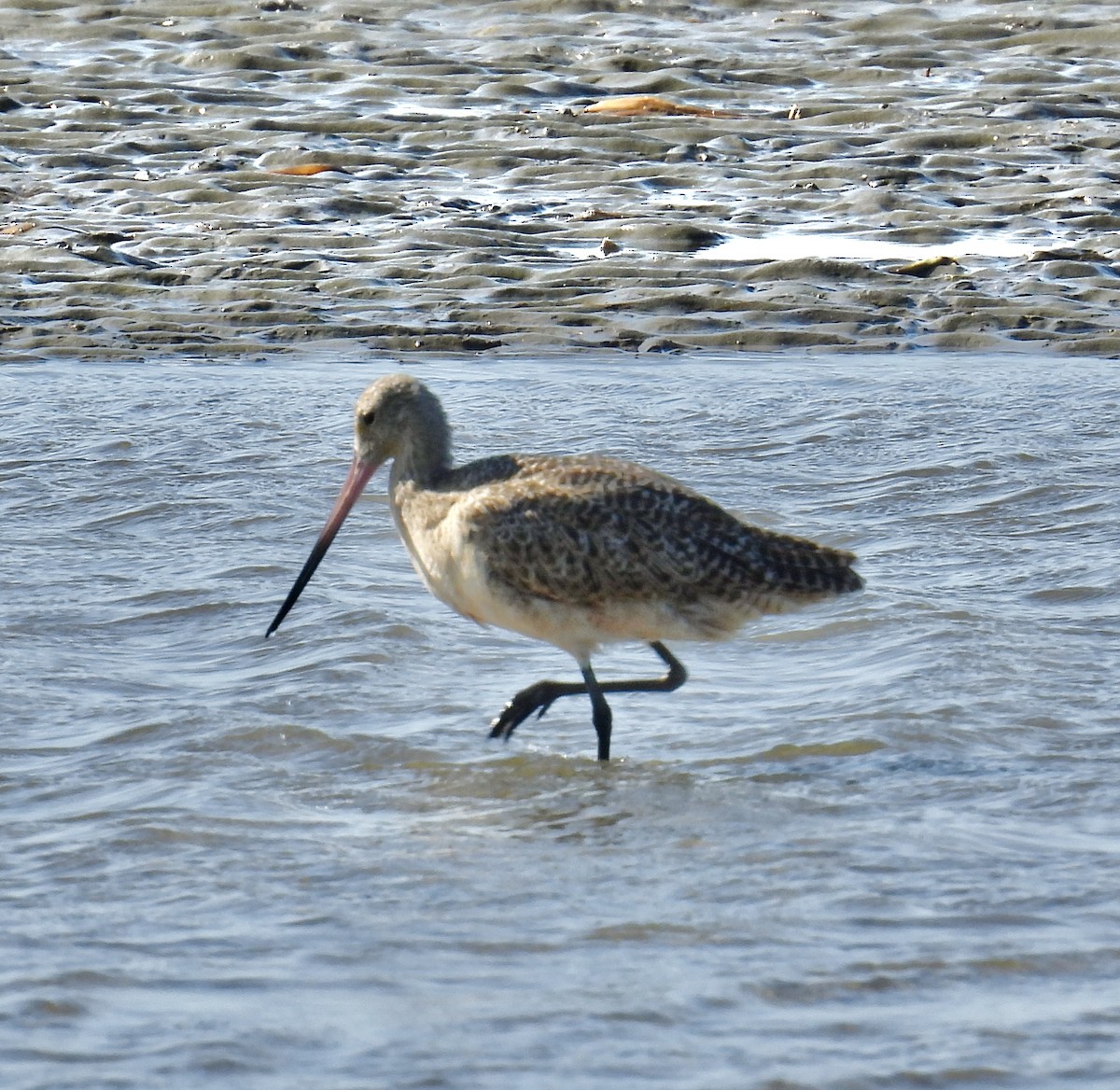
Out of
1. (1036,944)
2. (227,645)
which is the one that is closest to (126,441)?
(227,645)

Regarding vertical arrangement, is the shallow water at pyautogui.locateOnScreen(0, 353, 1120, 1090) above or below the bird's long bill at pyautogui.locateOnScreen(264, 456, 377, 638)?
below

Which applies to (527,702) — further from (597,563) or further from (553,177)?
(553,177)

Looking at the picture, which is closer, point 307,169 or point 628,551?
point 628,551

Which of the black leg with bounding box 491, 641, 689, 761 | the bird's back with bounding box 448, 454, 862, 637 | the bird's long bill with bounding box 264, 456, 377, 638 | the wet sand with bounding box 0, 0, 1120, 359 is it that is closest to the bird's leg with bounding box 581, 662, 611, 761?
the black leg with bounding box 491, 641, 689, 761

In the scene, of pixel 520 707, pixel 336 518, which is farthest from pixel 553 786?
pixel 336 518

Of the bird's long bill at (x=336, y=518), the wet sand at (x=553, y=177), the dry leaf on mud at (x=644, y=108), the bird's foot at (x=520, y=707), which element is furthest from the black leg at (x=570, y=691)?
the dry leaf on mud at (x=644, y=108)

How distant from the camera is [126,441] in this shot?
8039mm

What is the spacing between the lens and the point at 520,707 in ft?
17.5

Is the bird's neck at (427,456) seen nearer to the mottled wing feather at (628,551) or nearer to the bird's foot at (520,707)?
the mottled wing feather at (628,551)

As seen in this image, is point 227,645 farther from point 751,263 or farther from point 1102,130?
point 1102,130

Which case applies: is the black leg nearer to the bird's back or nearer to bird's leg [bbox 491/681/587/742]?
bird's leg [bbox 491/681/587/742]

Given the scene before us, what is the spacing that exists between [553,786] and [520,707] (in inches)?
11.6

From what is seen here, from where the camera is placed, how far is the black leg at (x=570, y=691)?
5305 mm

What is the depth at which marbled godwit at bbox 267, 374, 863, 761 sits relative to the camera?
17.2ft
